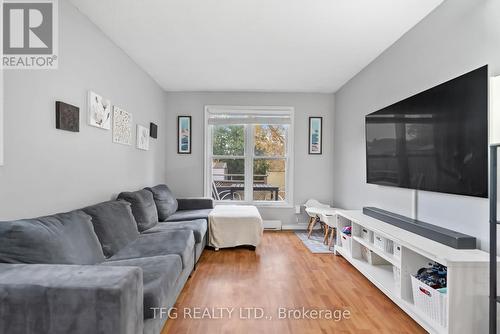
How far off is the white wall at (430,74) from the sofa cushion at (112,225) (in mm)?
2680

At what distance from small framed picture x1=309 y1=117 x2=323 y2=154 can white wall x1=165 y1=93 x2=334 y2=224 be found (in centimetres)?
8

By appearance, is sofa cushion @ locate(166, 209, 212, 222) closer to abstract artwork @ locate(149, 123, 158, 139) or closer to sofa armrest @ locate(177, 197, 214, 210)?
sofa armrest @ locate(177, 197, 214, 210)

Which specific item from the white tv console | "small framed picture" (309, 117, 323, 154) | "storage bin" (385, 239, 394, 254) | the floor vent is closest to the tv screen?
the white tv console

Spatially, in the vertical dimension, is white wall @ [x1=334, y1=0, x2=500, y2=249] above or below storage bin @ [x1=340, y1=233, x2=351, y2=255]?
above

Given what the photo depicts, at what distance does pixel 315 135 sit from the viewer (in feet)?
17.4

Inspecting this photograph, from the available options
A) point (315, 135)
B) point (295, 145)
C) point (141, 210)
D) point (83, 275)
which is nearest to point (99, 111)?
point (141, 210)

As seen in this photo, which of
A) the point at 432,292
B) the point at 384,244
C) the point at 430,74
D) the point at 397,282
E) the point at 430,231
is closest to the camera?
the point at 432,292

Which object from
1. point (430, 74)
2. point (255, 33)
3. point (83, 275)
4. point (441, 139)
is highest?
point (255, 33)

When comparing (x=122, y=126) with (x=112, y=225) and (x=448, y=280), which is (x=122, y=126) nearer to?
(x=112, y=225)

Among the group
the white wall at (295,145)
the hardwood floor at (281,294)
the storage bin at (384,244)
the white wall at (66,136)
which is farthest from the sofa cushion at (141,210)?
the storage bin at (384,244)

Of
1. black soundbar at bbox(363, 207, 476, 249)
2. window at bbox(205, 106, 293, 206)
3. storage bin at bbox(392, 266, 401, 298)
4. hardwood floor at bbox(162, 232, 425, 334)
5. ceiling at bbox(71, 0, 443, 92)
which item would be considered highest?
ceiling at bbox(71, 0, 443, 92)

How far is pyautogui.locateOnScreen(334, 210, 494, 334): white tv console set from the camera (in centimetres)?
175

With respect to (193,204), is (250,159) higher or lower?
higher

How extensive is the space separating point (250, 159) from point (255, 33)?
106 inches
